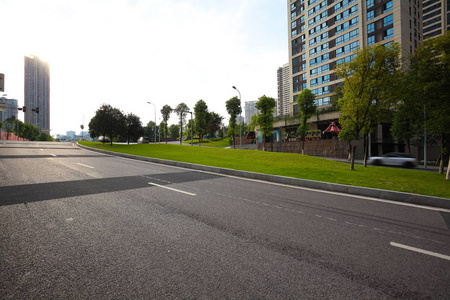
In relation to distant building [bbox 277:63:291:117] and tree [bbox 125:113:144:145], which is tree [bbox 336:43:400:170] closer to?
tree [bbox 125:113:144:145]

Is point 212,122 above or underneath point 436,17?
underneath

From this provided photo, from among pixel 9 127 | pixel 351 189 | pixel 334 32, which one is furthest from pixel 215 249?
pixel 9 127

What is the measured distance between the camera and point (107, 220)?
12.7 ft

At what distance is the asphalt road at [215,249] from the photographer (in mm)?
2143

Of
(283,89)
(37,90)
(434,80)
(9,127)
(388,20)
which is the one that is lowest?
(434,80)

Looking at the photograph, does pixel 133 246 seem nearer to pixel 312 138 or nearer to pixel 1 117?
pixel 312 138

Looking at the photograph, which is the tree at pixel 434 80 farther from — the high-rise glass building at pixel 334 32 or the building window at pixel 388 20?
the building window at pixel 388 20

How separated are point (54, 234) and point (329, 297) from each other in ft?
12.6

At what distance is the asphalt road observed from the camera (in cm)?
214

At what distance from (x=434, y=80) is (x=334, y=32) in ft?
127

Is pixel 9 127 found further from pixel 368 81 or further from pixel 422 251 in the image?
pixel 422 251

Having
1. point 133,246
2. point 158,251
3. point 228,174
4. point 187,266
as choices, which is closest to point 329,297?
point 187,266

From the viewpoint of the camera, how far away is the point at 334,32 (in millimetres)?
42344

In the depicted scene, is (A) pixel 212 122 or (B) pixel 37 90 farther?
(B) pixel 37 90
